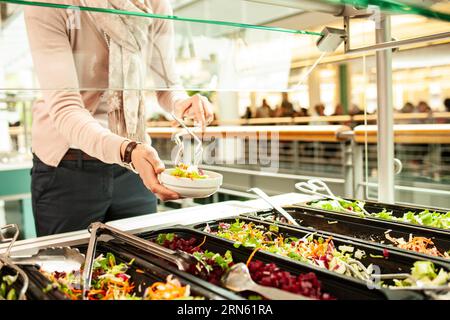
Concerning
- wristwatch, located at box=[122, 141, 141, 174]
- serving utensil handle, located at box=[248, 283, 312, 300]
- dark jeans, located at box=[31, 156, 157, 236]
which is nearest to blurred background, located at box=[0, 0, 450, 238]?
wristwatch, located at box=[122, 141, 141, 174]

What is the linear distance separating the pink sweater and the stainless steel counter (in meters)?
0.22

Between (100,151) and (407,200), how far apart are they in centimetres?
163

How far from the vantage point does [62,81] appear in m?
1.03

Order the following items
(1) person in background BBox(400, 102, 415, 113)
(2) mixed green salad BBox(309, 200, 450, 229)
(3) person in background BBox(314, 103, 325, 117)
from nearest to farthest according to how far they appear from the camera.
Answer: (2) mixed green salad BBox(309, 200, 450, 229), (1) person in background BBox(400, 102, 415, 113), (3) person in background BBox(314, 103, 325, 117)

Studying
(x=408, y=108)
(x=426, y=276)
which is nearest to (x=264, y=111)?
(x=408, y=108)

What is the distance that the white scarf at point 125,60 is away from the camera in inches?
38.3

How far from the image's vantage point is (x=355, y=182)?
102 inches

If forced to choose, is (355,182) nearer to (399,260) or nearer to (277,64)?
(277,64)

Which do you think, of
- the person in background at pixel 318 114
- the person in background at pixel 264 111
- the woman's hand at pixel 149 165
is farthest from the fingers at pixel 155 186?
the person in background at pixel 264 111

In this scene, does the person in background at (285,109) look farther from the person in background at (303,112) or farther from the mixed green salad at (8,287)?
the mixed green salad at (8,287)

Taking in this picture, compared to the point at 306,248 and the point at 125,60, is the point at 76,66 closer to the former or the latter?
the point at 125,60

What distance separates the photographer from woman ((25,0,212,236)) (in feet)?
3.28

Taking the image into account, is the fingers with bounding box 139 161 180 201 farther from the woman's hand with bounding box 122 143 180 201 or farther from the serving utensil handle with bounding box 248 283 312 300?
the serving utensil handle with bounding box 248 283 312 300

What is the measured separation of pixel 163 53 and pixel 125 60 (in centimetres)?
11
